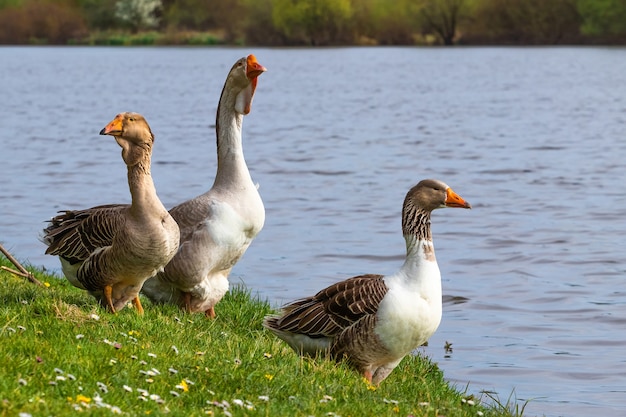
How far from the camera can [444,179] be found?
2842 centimetres

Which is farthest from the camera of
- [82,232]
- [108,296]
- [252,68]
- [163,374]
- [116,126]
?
[252,68]

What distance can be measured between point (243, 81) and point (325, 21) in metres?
113

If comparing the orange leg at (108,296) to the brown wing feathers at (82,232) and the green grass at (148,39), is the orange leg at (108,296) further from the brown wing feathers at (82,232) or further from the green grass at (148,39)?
the green grass at (148,39)

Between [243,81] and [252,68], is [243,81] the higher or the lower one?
the lower one

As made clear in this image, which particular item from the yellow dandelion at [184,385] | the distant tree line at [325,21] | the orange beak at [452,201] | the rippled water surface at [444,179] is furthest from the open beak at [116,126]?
the distant tree line at [325,21]

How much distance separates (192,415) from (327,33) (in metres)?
121

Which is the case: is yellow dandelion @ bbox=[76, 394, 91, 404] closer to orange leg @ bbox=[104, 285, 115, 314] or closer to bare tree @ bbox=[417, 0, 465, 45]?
orange leg @ bbox=[104, 285, 115, 314]

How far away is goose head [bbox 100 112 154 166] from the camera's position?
8953 millimetres

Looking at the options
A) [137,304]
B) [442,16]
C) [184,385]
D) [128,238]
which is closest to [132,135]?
[128,238]

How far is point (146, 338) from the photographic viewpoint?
8500mm

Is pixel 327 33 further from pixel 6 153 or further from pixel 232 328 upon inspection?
pixel 232 328

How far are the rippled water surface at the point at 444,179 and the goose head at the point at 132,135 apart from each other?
462 cm

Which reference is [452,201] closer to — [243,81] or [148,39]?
[243,81]

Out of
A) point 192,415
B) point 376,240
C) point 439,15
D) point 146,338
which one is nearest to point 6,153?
point 376,240
